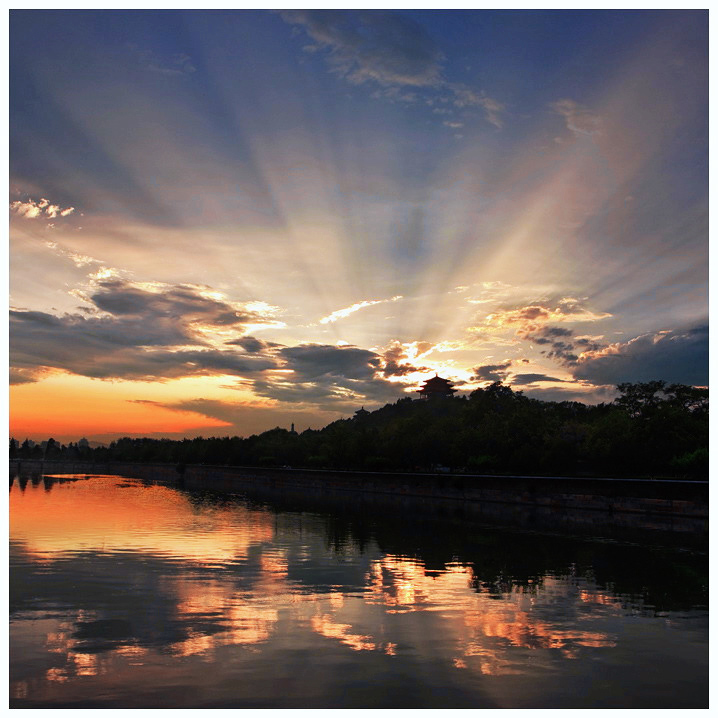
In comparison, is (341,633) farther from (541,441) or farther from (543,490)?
(541,441)

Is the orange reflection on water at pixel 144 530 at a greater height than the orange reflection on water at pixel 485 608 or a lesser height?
lesser

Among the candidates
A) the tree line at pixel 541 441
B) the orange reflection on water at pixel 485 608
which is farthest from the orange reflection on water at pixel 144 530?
the tree line at pixel 541 441

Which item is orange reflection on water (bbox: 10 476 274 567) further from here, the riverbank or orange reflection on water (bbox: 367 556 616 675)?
the riverbank

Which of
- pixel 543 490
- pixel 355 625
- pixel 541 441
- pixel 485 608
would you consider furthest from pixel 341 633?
pixel 541 441

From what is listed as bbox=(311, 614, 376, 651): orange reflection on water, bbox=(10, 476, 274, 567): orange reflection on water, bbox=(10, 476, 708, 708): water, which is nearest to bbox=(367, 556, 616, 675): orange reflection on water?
bbox=(10, 476, 708, 708): water

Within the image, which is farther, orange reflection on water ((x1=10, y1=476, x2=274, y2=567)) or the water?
orange reflection on water ((x1=10, y1=476, x2=274, y2=567))

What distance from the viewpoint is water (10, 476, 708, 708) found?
1160cm

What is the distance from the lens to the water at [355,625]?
457 inches

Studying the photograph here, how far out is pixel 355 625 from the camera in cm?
1644

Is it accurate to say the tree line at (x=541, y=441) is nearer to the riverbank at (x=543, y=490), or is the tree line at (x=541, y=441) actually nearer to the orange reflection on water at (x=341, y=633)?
the riverbank at (x=543, y=490)

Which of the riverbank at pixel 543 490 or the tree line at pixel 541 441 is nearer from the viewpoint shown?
the riverbank at pixel 543 490

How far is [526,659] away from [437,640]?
218 centimetres

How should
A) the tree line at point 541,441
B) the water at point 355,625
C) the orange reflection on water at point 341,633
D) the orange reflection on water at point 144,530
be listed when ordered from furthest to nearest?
the tree line at point 541,441
the orange reflection on water at point 144,530
the orange reflection on water at point 341,633
the water at point 355,625

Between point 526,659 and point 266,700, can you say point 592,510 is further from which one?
point 266,700
